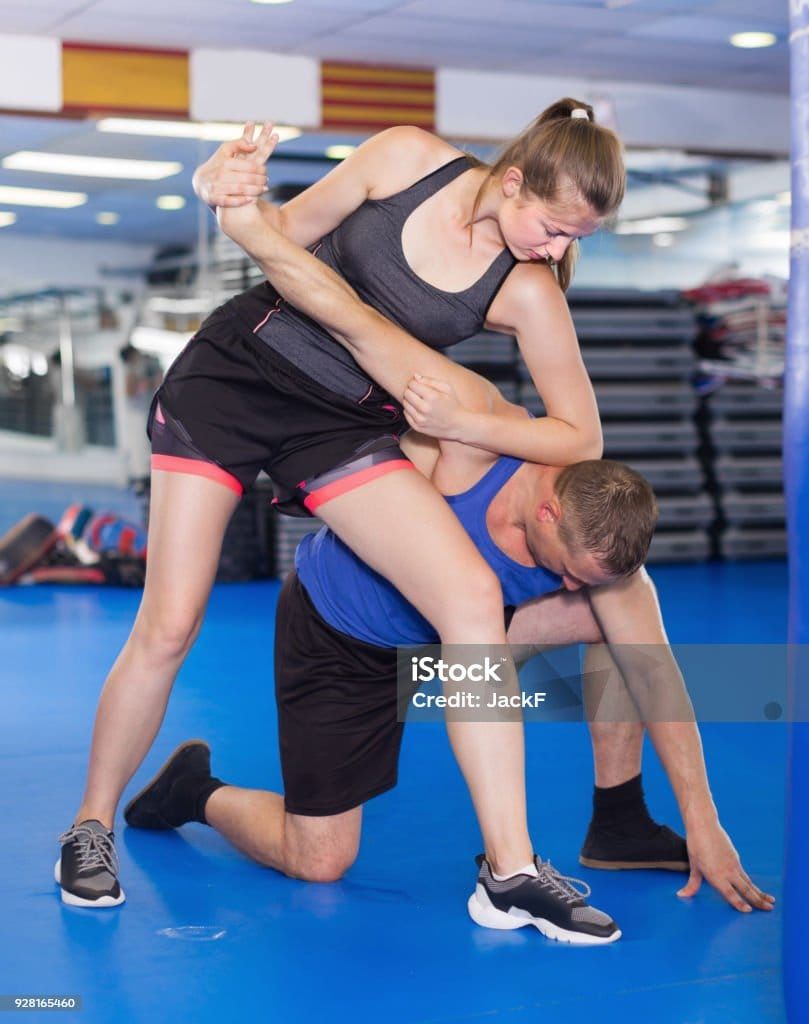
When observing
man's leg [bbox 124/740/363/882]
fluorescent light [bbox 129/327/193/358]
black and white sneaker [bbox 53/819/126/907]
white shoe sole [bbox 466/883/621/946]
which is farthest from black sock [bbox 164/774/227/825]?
fluorescent light [bbox 129/327/193/358]

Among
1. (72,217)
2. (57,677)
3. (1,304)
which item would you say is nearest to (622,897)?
(57,677)

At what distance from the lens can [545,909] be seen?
7.43 ft

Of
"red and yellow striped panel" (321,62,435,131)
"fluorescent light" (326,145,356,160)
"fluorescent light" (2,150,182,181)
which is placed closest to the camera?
"red and yellow striped panel" (321,62,435,131)

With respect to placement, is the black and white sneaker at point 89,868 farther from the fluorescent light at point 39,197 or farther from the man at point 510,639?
the fluorescent light at point 39,197

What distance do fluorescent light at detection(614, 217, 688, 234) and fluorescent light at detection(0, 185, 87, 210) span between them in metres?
4.00

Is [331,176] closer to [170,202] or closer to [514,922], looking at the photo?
[514,922]

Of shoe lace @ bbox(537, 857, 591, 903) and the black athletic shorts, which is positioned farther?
the black athletic shorts

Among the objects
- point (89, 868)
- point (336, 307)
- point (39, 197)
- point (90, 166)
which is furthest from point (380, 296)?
point (39, 197)

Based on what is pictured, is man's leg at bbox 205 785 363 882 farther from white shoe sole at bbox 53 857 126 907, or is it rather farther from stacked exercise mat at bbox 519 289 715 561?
stacked exercise mat at bbox 519 289 715 561

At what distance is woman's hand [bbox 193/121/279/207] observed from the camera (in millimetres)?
2324

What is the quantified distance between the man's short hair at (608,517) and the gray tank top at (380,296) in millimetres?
359

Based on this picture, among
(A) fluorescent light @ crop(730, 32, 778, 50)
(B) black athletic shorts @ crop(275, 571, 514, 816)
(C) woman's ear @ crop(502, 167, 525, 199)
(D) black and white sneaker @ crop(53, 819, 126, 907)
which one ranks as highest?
(A) fluorescent light @ crop(730, 32, 778, 50)

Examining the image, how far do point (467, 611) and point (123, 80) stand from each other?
542 cm

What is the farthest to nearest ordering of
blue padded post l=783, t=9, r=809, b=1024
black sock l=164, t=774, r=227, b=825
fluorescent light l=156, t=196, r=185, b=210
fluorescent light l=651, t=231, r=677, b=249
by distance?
fluorescent light l=156, t=196, r=185, b=210 → fluorescent light l=651, t=231, r=677, b=249 → black sock l=164, t=774, r=227, b=825 → blue padded post l=783, t=9, r=809, b=1024
